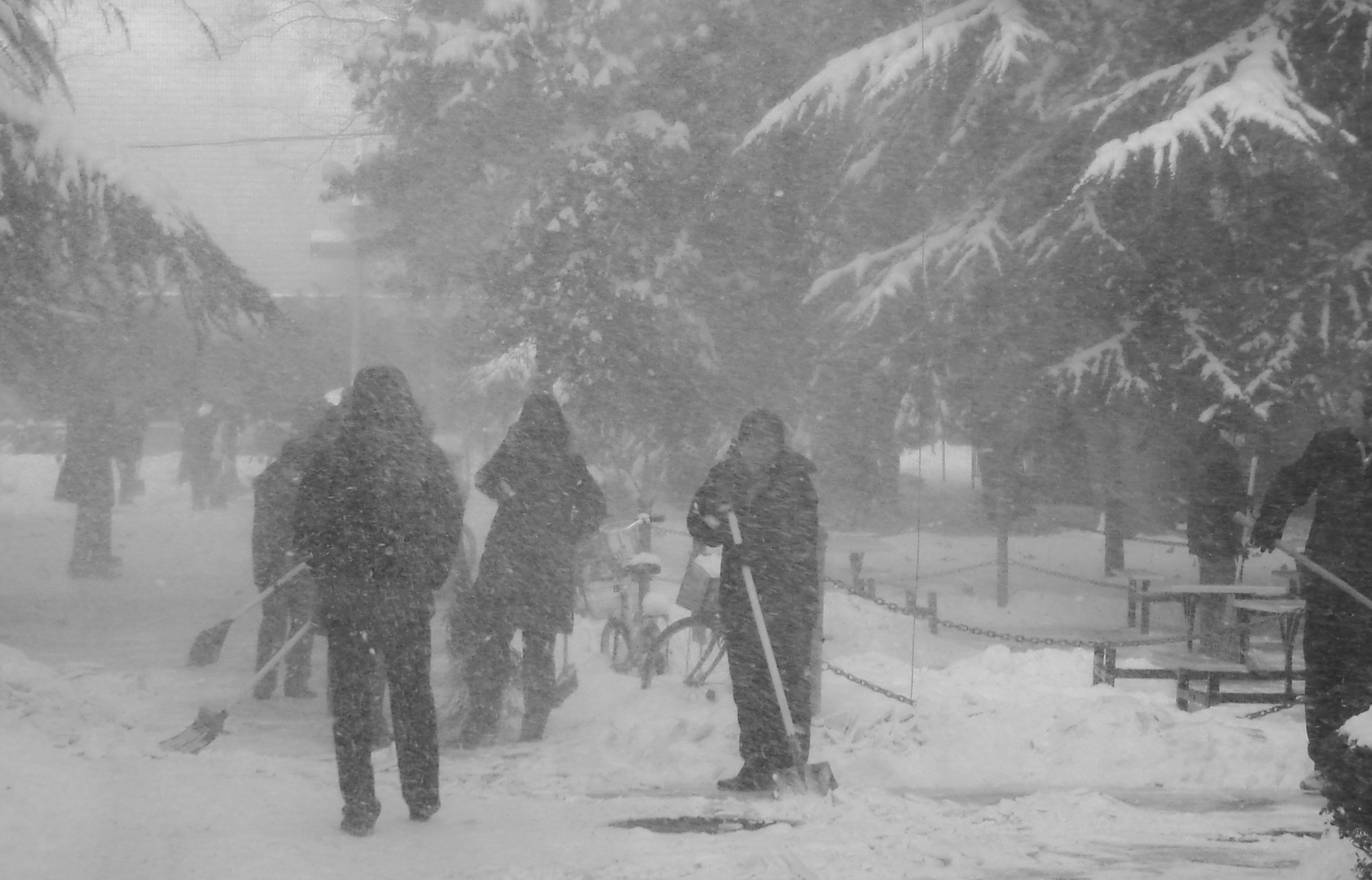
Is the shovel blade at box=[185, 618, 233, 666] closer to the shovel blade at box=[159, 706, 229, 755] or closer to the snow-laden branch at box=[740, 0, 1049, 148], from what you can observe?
the shovel blade at box=[159, 706, 229, 755]

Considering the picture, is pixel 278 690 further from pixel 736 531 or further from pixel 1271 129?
pixel 1271 129

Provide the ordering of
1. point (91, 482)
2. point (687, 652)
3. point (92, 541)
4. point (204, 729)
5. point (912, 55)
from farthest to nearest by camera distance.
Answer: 1. point (92, 541)
2. point (91, 482)
3. point (912, 55)
4. point (687, 652)
5. point (204, 729)

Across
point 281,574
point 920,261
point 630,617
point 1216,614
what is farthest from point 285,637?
point 1216,614

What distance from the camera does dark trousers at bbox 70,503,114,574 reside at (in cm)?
1683

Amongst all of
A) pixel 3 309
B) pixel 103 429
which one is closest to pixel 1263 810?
pixel 3 309

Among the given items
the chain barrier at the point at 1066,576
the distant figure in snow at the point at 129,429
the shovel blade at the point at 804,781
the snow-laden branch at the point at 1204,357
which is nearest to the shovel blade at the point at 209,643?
the shovel blade at the point at 804,781

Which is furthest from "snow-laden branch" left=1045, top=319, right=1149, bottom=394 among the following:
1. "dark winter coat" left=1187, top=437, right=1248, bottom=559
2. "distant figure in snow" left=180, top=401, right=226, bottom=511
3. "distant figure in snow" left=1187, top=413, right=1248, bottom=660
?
"distant figure in snow" left=180, top=401, right=226, bottom=511

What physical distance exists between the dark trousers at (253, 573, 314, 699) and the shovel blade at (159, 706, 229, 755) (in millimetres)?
2776

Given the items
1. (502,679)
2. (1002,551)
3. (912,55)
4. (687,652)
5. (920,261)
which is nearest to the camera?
(502,679)

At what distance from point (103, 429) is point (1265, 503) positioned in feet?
48.1

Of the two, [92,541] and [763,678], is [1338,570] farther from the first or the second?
[92,541]

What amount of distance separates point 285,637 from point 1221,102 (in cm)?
713

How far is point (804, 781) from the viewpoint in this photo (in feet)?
18.9

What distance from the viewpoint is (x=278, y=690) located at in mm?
9094
